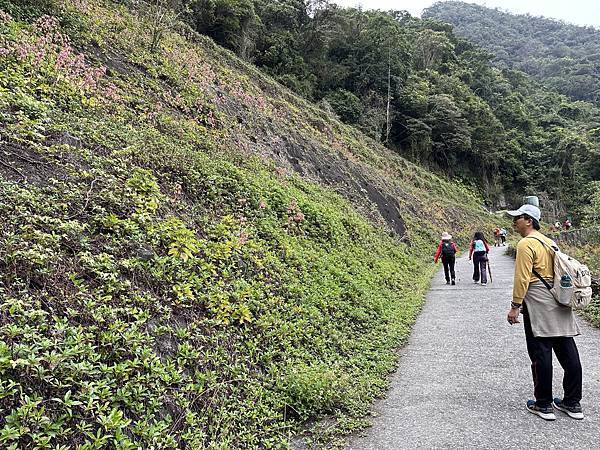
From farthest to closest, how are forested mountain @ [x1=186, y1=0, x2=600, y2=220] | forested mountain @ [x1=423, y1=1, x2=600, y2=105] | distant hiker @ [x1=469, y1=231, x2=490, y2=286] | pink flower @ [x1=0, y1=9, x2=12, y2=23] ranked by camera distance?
1. forested mountain @ [x1=423, y1=1, x2=600, y2=105]
2. forested mountain @ [x1=186, y1=0, x2=600, y2=220]
3. distant hiker @ [x1=469, y1=231, x2=490, y2=286]
4. pink flower @ [x1=0, y1=9, x2=12, y2=23]

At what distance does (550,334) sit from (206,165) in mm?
6263

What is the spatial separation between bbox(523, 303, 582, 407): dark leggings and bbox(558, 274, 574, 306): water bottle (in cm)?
36

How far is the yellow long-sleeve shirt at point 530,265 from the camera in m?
4.23

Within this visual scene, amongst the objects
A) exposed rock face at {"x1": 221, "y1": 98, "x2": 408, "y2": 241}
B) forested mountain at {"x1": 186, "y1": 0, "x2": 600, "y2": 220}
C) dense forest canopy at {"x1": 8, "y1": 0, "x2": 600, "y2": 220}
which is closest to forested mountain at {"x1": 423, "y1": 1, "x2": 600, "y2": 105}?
dense forest canopy at {"x1": 8, "y1": 0, "x2": 600, "y2": 220}

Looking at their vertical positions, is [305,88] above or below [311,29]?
below

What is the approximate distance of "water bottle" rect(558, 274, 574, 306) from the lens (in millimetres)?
4074

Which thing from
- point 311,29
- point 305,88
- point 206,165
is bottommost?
point 206,165

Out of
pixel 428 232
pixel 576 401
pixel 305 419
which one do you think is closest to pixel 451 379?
pixel 576 401

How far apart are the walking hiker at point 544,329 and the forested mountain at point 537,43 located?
96216 millimetres

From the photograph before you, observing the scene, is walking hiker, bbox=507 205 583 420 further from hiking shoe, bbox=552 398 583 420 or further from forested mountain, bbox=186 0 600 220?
forested mountain, bbox=186 0 600 220

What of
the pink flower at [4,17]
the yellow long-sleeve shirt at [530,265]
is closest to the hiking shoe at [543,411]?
the yellow long-sleeve shirt at [530,265]

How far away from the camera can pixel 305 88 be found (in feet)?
105

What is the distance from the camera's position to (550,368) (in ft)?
13.4

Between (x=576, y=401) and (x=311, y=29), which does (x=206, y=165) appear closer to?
(x=576, y=401)
